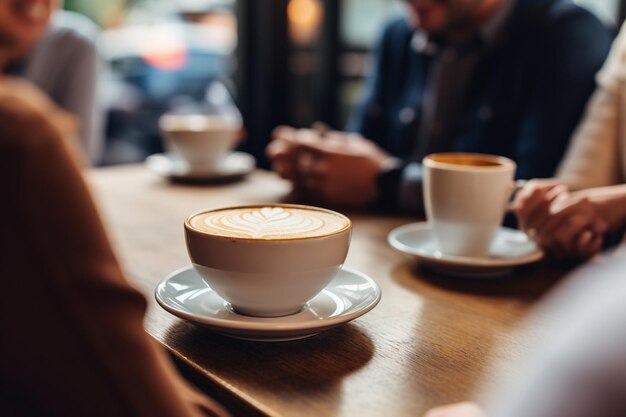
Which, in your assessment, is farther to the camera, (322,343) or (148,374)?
(322,343)

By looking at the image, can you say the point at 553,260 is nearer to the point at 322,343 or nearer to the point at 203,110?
the point at 322,343

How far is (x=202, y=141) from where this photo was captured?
66.5 inches

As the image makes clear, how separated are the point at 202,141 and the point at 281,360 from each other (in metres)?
1.06

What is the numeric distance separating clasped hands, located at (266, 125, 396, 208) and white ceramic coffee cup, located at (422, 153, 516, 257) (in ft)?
1.44

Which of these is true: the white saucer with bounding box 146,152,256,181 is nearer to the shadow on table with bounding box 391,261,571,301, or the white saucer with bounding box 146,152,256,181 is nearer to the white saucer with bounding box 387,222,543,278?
the white saucer with bounding box 387,222,543,278

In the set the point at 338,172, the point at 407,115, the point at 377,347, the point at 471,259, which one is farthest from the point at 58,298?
the point at 407,115

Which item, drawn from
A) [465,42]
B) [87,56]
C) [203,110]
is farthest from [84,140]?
[465,42]

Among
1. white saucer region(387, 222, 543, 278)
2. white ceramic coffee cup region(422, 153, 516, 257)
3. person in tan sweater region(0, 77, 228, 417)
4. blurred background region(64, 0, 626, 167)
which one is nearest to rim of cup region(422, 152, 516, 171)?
white ceramic coffee cup region(422, 153, 516, 257)

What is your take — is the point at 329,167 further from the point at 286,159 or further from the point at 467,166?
the point at 467,166

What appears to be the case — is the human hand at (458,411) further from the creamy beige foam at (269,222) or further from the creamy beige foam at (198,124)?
the creamy beige foam at (198,124)

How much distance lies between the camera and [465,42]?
6.34 ft

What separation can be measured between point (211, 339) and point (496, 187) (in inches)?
20.0

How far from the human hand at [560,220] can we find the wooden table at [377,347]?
0.05 meters

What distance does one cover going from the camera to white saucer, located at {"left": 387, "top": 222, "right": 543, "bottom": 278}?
994 mm
